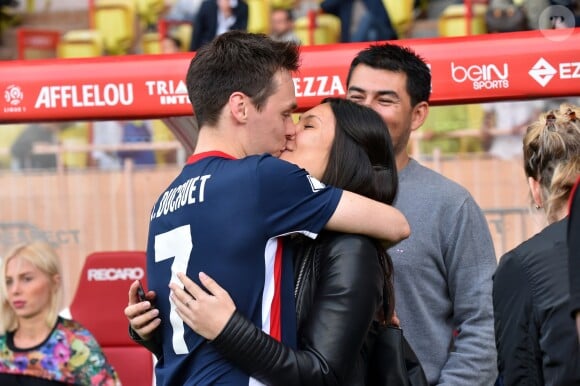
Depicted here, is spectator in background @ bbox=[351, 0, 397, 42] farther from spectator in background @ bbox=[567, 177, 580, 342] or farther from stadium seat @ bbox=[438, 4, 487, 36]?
spectator in background @ bbox=[567, 177, 580, 342]

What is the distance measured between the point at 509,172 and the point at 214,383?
17.9 feet

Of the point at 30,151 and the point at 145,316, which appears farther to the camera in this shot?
the point at 30,151

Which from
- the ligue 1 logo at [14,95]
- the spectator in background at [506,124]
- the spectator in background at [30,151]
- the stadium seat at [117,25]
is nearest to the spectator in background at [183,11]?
the stadium seat at [117,25]

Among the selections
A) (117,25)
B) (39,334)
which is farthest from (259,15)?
(39,334)

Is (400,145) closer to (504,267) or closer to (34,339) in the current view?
(504,267)

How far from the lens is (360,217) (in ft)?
8.07

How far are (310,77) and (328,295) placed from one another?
1.60 metres

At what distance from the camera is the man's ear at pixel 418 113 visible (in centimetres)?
379

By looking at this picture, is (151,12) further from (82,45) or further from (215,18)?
(215,18)

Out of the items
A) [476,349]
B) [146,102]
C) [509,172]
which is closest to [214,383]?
[476,349]

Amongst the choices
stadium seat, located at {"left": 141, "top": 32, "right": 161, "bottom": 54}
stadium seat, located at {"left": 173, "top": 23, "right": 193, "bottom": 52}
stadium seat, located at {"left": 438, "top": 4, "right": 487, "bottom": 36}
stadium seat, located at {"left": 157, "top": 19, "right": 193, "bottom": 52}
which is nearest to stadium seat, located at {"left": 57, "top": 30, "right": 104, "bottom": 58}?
stadium seat, located at {"left": 141, "top": 32, "right": 161, "bottom": 54}

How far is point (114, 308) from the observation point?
518 centimetres

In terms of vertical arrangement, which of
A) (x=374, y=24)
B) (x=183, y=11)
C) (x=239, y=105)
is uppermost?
(x=183, y=11)

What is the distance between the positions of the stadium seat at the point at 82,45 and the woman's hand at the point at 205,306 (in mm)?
8587
